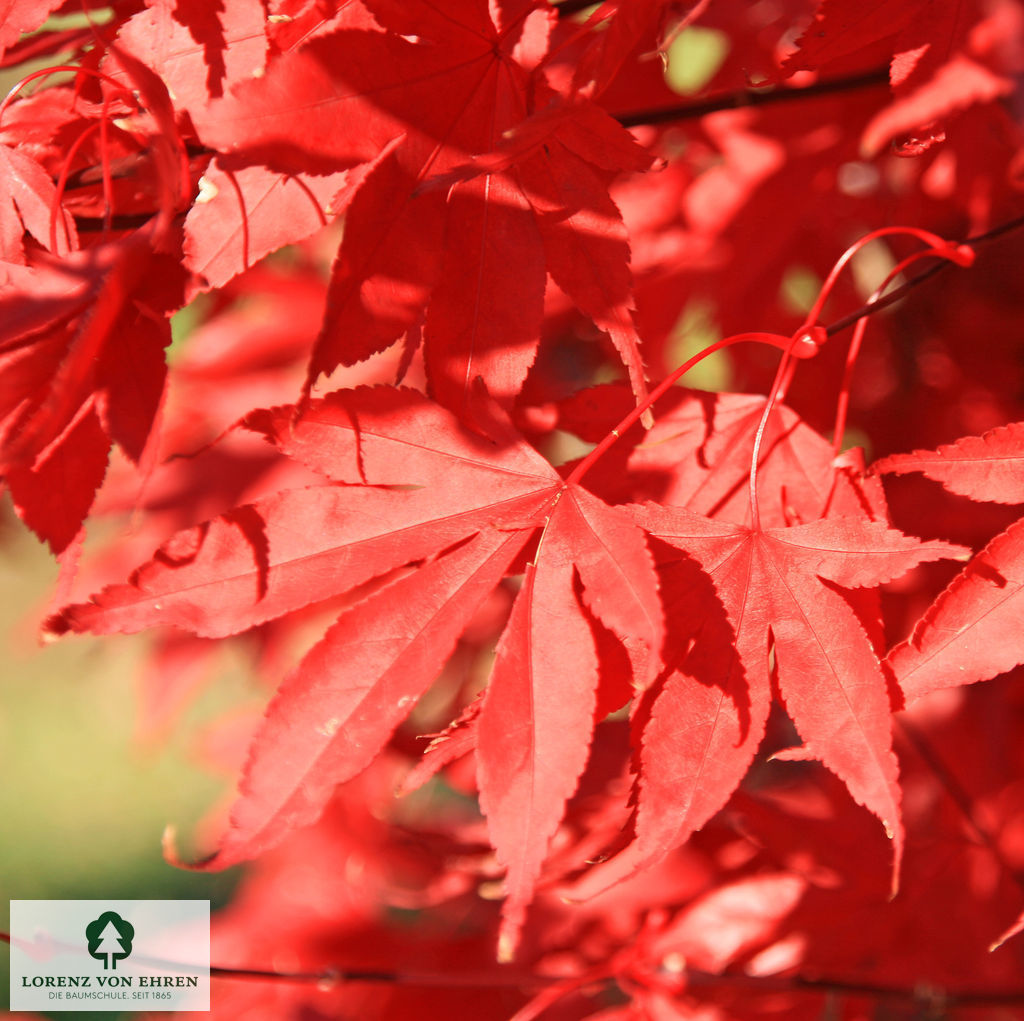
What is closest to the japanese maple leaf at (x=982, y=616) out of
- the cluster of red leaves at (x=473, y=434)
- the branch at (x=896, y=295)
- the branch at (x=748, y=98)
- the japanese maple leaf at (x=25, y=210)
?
the cluster of red leaves at (x=473, y=434)

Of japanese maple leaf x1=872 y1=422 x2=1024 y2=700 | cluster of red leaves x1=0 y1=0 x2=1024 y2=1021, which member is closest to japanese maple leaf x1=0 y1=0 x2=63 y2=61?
cluster of red leaves x1=0 y1=0 x2=1024 y2=1021

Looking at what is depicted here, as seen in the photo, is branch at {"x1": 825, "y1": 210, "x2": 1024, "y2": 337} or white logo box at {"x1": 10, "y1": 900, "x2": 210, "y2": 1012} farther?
white logo box at {"x1": 10, "y1": 900, "x2": 210, "y2": 1012}

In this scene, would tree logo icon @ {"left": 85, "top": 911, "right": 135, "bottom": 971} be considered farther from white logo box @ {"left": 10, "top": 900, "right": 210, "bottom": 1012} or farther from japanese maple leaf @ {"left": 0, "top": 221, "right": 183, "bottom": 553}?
japanese maple leaf @ {"left": 0, "top": 221, "right": 183, "bottom": 553}

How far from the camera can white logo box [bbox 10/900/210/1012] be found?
0.81m

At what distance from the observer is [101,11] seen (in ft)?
2.00

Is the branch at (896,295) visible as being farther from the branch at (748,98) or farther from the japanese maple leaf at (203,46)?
the japanese maple leaf at (203,46)

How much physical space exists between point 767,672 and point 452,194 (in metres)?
0.31

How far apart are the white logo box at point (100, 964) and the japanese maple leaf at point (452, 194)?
0.62 meters

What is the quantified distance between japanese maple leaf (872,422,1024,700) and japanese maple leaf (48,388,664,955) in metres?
0.14

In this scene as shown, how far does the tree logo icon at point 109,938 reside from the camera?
0.82 m

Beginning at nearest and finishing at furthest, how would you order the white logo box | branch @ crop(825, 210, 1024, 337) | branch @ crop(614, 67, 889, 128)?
branch @ crop(825, 210, 1024, 337)
branch @ crop(614, 67, 889, 128)
the white logo box

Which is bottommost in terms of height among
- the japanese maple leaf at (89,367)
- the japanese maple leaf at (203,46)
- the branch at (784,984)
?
the branch at (784,984)

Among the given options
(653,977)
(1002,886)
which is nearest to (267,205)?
(653,977)

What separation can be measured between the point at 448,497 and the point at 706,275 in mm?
514
